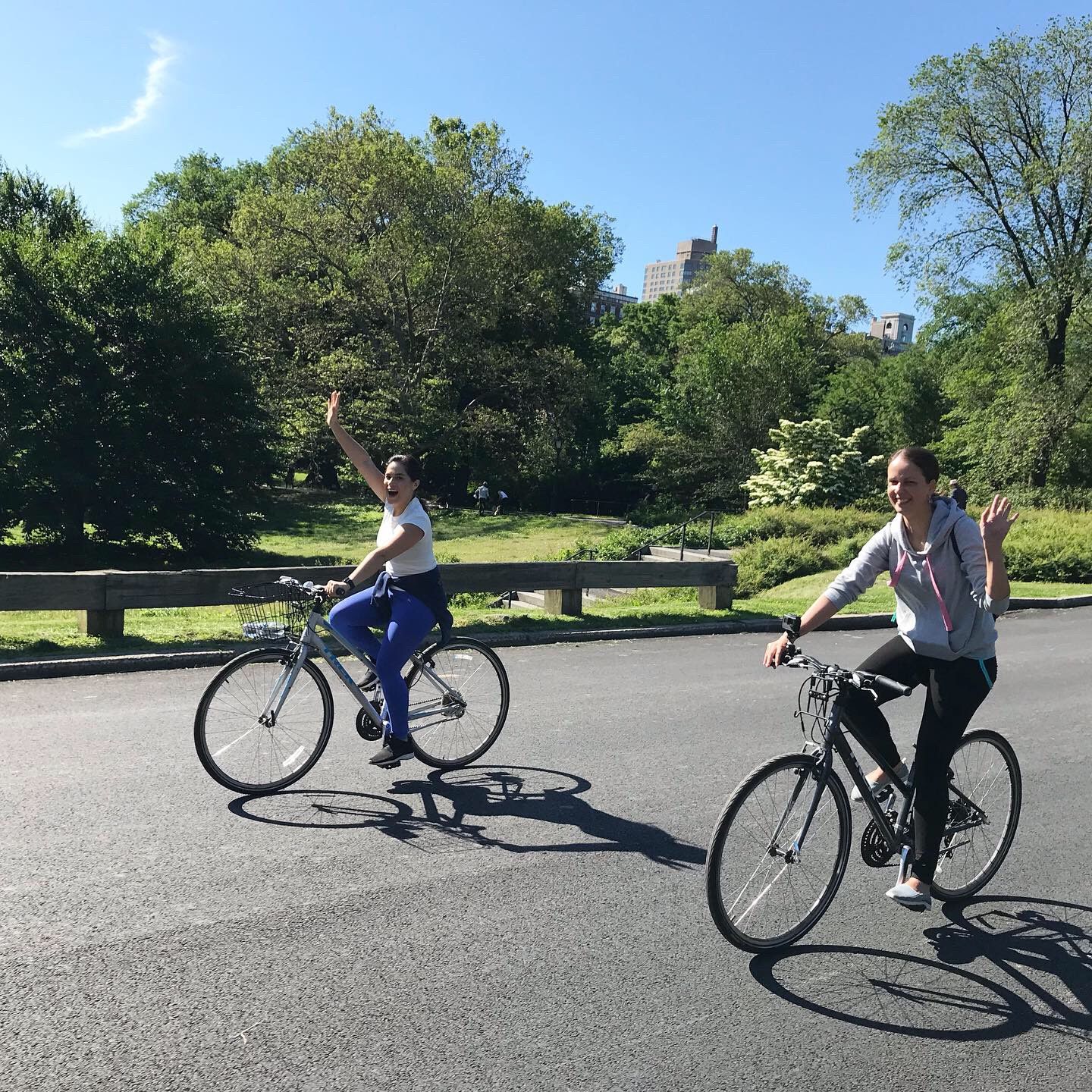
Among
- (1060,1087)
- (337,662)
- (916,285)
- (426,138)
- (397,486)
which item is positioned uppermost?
(426,138)

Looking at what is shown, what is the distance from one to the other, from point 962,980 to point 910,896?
0.36 meters

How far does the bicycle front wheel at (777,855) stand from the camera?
3721mm

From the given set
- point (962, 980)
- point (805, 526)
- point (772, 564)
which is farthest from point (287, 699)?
A: point (805, 526)

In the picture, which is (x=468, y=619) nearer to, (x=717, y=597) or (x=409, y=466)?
(x=717, y=597)

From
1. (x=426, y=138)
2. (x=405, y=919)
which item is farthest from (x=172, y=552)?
(x=426, y=138)

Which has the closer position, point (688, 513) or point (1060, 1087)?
point (1060, 1087)

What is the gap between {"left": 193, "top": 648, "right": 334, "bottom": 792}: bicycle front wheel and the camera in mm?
5367

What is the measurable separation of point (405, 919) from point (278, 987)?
26.6 inches

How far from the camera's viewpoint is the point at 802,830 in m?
3.88

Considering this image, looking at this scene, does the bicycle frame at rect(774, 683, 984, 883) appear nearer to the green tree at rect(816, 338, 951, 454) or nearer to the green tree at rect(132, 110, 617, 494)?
the green tree at rect(132, 110, 617, 494)

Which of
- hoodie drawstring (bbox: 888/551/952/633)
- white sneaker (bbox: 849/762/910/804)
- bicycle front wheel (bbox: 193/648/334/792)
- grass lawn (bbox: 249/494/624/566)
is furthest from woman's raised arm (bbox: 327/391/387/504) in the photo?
grass lawn (bbox: 249/494/624/566)

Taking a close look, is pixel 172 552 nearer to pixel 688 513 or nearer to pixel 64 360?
pixel 64 360

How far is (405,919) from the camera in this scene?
3.99 metres

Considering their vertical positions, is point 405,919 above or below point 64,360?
below
